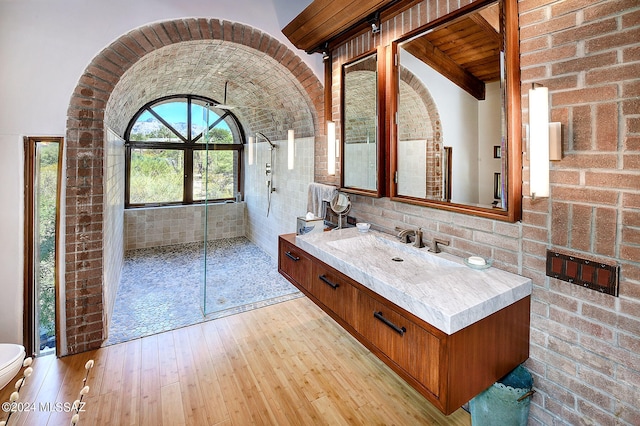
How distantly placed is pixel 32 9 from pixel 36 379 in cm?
246

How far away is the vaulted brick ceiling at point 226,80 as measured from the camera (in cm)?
293

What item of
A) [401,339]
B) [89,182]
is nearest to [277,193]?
[89,182]

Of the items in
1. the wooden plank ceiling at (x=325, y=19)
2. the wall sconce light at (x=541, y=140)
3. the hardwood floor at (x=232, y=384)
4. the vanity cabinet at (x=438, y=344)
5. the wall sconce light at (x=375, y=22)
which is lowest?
the hardwood floor at (x=232, y=384)

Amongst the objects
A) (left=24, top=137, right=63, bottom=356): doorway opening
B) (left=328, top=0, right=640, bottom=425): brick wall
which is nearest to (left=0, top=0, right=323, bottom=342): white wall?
(left=24, top=137, right=63, bottom=356): doorway opening

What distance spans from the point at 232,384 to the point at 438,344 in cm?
145

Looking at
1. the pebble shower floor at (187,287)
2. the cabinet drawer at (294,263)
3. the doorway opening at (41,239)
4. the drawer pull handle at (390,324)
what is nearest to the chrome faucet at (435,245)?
the drawer pull handle at (390,324)

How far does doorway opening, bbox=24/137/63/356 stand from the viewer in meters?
2.27

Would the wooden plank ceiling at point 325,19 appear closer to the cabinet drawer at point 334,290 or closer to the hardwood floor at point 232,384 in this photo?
the cabinet drawer at point 334,290

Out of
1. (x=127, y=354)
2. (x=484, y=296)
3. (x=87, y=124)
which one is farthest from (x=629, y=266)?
(x=87, y=124)

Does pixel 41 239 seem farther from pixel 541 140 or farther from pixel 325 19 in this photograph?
pixel 541 140

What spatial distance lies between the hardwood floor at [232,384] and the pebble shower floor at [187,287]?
0.32m

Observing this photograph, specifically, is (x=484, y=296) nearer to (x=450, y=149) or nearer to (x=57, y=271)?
(x=450, y=149)

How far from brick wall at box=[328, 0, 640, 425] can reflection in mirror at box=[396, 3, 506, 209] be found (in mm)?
154

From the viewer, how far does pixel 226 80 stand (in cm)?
417
